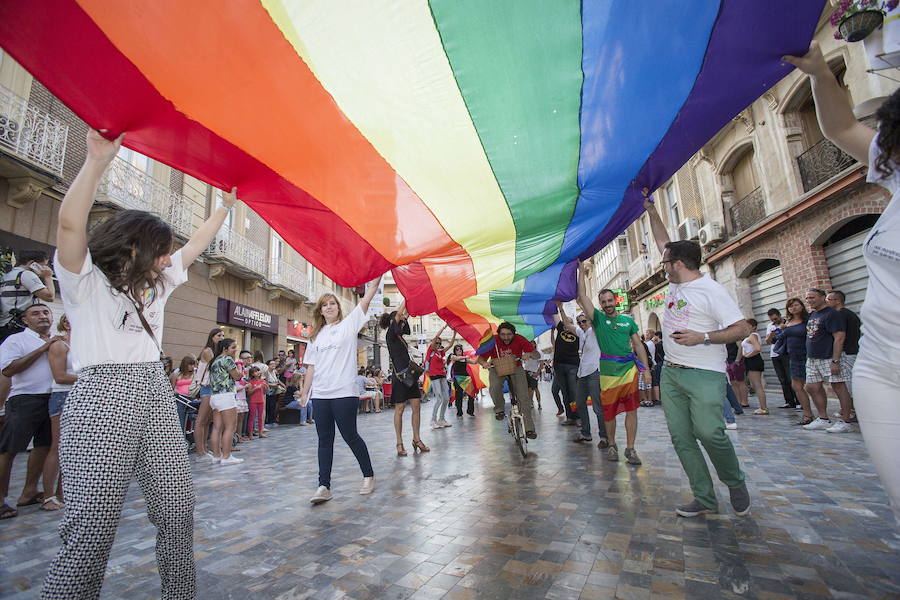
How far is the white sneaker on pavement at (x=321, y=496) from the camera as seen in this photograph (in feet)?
12.7

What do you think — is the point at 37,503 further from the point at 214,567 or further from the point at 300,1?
the point at 300,1

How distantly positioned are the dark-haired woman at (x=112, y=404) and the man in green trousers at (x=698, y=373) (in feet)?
9.88

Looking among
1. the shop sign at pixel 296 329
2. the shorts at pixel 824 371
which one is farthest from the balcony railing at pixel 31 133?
the shorts at pixel 824 371

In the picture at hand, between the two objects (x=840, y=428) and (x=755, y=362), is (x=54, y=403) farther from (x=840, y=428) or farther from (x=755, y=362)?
(x=755, y=362)

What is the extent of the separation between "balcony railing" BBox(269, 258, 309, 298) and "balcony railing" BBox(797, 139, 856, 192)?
17.7m

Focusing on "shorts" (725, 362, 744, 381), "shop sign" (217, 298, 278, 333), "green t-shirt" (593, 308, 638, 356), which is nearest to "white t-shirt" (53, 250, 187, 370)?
"green t-shirt" (593, 308, 638, 356)

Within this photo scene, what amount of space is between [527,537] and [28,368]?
15.7 ft

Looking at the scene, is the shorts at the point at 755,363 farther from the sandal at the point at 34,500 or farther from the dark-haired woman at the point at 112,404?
the sandal at the point at 34,500

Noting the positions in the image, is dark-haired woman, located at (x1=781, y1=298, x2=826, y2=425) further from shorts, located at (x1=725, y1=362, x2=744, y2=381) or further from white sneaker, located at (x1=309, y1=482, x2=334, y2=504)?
white sneaker, located at (x1=309, y1=482, x2=334, y2=504)

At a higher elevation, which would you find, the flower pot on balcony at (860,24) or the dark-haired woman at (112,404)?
the flower pot on balcony at (860,24)

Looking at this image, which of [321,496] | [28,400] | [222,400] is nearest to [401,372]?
[321,496]

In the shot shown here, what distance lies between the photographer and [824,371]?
237 inches

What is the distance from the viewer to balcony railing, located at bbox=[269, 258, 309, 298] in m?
17.7

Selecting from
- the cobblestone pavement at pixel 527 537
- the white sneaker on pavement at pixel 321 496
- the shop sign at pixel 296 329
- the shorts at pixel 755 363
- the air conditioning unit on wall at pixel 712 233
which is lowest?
the cobblestone pavement at pixel 527 537
